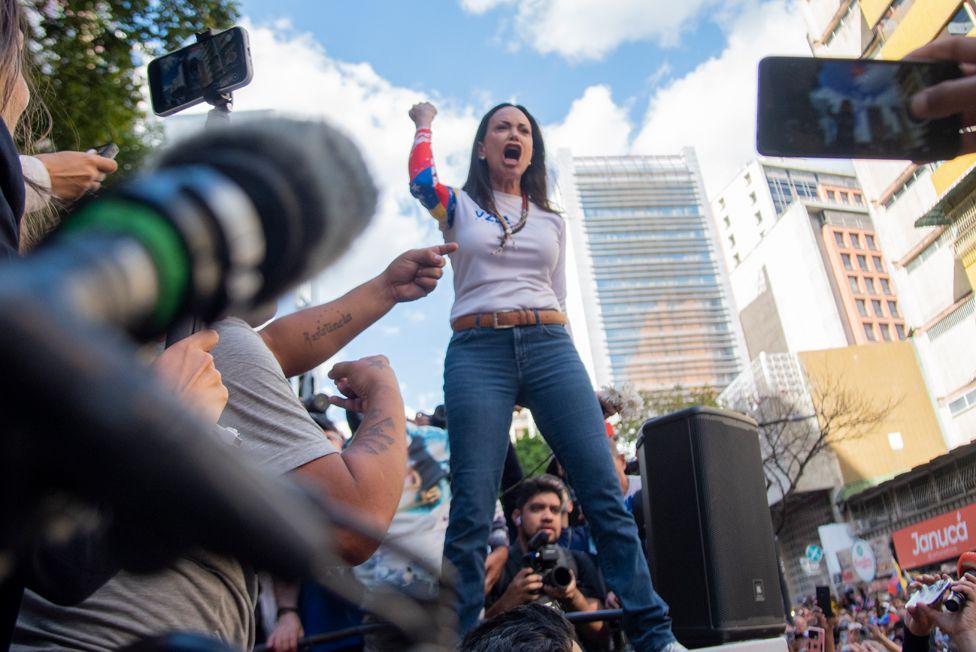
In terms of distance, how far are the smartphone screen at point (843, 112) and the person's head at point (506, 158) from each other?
1.73 m

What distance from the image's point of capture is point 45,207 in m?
1.18

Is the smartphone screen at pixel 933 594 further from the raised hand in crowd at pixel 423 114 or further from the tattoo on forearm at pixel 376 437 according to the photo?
the tattoo on forearm at pixel 376 437

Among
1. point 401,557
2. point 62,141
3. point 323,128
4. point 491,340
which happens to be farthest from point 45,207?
point 62,141

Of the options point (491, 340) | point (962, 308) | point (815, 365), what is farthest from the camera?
point (815, 365)

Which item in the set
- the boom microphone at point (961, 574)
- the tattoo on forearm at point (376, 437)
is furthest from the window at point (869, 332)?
the tattoo on forearm at point (376, 437)

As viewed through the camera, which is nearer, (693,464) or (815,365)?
(693,464)

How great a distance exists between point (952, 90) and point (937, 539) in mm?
28042

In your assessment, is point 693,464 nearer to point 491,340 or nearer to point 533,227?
point 491,340

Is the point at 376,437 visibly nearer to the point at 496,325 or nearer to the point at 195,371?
the point at 195,371

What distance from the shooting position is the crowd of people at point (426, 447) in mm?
768

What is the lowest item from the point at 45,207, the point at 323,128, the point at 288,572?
the point at 288,572

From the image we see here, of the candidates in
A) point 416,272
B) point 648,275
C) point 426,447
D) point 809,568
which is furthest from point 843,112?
point 648,275

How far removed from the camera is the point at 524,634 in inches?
73.5

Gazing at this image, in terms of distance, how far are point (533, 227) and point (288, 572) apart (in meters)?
2.81
